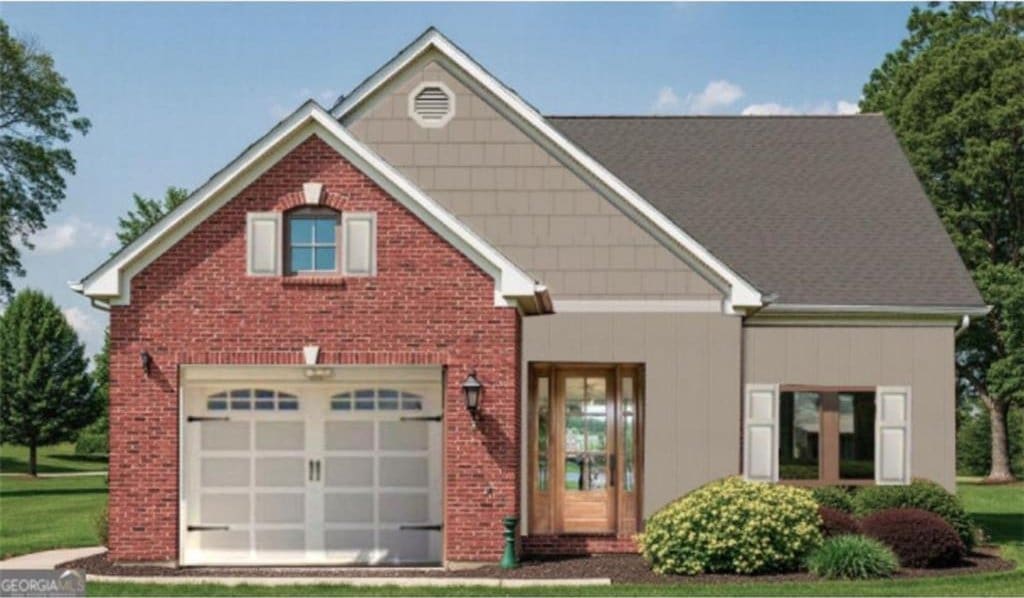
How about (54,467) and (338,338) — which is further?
(54,467)

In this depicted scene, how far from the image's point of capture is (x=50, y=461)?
70.6 m

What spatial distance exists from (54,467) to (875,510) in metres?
52.1

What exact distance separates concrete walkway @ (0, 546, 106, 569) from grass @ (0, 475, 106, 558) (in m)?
0.81

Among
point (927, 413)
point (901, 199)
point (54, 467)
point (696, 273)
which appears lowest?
point (54, 467)

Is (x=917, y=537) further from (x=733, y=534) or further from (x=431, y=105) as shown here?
(x=431, y=105)

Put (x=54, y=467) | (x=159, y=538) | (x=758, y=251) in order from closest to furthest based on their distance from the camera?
(x=159, y=538)
(x=758, y=251)
(x=54, y=467)

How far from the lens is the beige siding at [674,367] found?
2192 centimetres

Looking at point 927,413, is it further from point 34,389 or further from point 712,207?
point 34,389

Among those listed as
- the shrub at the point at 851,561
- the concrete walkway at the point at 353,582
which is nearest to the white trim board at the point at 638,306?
the shrub at the point at 851,561

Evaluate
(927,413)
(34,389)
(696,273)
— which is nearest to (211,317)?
(696,273)

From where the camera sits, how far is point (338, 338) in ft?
60.9

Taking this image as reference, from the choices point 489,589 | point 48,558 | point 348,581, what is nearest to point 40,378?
point 48,558

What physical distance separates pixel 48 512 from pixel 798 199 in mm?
19306

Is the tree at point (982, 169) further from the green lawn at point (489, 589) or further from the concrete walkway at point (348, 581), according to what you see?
the concrete walkway at point (348, 581)
